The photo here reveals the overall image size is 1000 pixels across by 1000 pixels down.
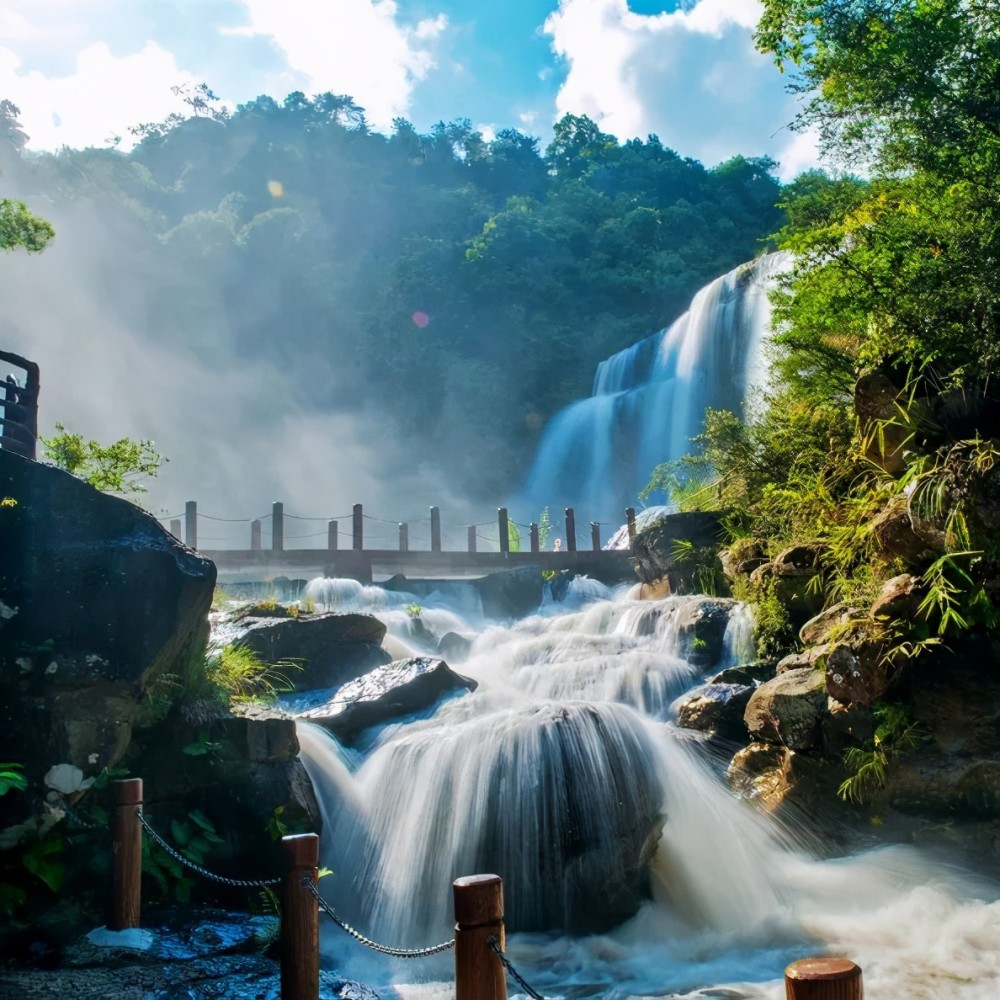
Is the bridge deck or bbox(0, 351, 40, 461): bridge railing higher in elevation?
bbox(0, 351, 40, 461): bridge railing

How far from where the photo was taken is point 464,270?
4444cm

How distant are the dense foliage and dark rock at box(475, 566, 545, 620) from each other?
19.9 m

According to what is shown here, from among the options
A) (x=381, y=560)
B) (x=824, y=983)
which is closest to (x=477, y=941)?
(x=824, y=983)

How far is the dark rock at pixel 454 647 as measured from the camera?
14.3 metres

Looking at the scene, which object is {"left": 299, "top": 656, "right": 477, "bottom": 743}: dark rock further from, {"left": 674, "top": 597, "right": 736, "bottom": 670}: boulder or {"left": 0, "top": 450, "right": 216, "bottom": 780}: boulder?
{"left": 674, "top": 597, "right": 736, "bottom": 670}: boulder

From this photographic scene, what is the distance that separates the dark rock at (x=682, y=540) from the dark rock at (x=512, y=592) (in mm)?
6826

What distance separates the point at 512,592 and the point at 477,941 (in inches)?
664

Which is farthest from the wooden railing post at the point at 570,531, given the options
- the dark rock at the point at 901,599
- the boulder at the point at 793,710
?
the dark rock at the point at 901,599

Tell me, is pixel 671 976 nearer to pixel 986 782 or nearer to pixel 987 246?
pixel 986 782

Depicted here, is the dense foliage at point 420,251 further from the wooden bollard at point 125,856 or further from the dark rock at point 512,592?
the wooden bollard at point 125,856

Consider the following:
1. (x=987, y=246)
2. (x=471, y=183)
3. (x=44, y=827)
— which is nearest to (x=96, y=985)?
(x=44, y=827)

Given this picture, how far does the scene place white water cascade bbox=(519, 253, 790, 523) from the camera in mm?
26547

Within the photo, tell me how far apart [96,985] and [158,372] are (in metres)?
48.6

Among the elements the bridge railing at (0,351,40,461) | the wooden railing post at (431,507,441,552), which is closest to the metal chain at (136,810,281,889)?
the bridge railing at (0,351,40,461)
